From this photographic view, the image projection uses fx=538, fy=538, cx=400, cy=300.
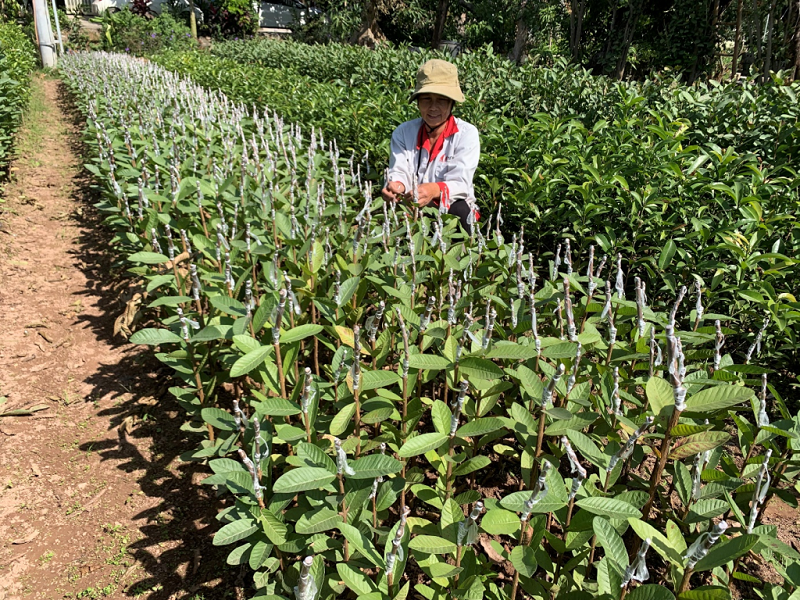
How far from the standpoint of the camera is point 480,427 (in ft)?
4.84

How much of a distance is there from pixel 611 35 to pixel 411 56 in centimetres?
893

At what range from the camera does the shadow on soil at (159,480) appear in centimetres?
209

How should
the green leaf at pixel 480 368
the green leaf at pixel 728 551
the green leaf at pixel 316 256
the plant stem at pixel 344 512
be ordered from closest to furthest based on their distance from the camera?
the green leaf at pixel 728 551 → the plant stem at pixel 344 512 → the green leaf at pixel 480 368 → the green leaf at pixel 316 256

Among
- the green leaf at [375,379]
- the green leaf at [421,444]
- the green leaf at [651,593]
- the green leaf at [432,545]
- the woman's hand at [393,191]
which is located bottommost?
the green leaf at [432,545]

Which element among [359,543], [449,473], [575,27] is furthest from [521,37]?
[359,543]

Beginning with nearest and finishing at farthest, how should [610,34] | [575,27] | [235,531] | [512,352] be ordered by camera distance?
[235,531]
[512,352]
[610,34]
[575,27]

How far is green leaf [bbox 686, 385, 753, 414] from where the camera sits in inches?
46.9

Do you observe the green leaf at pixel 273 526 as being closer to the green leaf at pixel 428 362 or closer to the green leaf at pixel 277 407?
the green leaf at pixel 277 407

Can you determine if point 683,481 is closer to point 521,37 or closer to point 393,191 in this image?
point 393,191

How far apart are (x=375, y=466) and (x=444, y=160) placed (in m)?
3.02

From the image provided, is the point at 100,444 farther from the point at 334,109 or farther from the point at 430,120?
the point at 334,109

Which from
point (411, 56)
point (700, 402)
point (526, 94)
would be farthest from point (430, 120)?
point (411, 56)

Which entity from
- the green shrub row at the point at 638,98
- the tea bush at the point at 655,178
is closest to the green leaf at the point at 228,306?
the tea bush at the point at 655,178

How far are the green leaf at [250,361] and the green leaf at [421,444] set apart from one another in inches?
20.1
